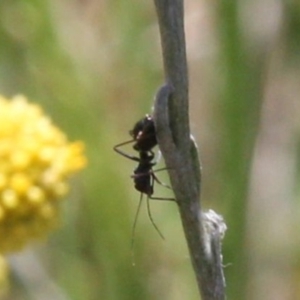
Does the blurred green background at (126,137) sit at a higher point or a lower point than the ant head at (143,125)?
higher

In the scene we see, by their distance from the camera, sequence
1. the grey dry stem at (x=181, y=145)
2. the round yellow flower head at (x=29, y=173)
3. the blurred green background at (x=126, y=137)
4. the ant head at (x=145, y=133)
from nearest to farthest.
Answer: the grey dry stem at (x=181, y=145) < the ant head at (x=145, y=133) < the round yellow flower head at (x=29, y=173) < the blurred green background at (x=126, y=137)

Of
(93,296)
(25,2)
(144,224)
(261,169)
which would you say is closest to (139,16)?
(25,2)

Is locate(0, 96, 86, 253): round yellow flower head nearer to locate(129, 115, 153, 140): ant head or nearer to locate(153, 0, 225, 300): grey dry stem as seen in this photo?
locate(129, 115, 153, 140): ant head

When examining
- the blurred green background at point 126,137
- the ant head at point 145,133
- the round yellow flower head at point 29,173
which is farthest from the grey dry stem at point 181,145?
the blurred green background at point 126,137

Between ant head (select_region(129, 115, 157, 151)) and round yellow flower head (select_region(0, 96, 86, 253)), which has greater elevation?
round yellow flower head (select_region(0, 96, 86, 253))

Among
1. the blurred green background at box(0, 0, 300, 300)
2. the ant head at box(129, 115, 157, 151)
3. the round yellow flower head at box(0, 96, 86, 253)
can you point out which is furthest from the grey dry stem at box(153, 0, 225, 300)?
the blurred green background at box(0, 0, 300, 300)

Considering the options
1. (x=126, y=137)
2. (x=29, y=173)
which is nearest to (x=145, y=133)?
(x=29, y=173)

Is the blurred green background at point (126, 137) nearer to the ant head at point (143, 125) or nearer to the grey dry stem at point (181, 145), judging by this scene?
the ant head at point (143, 125)
